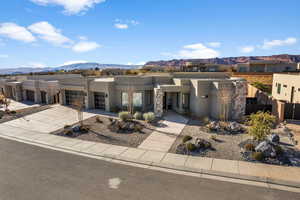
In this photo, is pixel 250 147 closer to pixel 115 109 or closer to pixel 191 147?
pixel 191 147

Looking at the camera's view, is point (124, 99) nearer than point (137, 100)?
No

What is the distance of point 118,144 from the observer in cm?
1146

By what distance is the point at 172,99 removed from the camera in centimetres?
2044

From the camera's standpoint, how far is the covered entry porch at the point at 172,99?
Result: 57.7 ft

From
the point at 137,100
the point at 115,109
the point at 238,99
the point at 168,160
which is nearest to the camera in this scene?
the point at 168,160

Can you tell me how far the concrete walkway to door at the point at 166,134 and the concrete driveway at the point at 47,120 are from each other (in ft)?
26.7

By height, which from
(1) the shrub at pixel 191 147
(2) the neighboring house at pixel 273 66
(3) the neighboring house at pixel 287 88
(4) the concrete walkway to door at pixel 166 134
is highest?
(2) the neighboring house at pixel 273 66

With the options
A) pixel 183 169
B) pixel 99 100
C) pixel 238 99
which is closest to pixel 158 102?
pixel 238 99

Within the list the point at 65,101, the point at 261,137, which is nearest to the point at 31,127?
the point at 65,101

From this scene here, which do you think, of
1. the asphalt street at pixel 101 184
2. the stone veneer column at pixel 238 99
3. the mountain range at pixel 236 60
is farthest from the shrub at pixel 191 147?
the mountain range at pixel 236 60

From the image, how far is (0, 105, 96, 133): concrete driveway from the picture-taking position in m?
15.2

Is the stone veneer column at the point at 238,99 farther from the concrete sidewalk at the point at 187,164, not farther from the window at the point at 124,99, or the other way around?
the window at the point at 124,99

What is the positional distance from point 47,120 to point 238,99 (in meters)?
18.6

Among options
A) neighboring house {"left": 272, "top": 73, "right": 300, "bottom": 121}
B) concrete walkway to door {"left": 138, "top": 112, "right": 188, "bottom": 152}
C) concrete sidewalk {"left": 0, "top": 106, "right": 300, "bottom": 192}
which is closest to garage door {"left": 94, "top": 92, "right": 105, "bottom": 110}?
concrete sidewalk {"left": 0, "top": 106, "right": 300, "bottom": 192}
